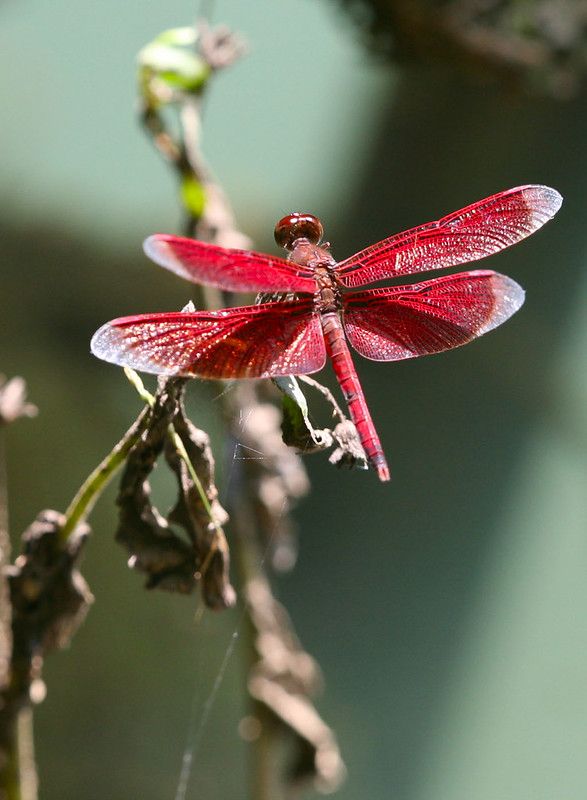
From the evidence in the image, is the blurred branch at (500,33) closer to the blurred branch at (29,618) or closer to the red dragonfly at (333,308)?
the red dragonfly at (333,308)

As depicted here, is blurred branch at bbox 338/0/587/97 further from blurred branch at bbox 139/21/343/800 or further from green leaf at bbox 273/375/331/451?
green leaf at bbox 273/375/331/451

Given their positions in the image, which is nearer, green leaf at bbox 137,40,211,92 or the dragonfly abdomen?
the dragonfly abdomen

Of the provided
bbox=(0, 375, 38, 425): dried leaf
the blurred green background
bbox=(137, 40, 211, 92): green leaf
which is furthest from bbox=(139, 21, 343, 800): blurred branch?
the blurred green background

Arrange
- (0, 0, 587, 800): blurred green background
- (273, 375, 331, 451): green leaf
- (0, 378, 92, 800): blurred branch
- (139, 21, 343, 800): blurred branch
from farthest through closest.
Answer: (0, 0, 587, 800): blurred green background → (139, 21, 343, 800): blurred branch → (0, 378, 92, 800): blurred branch → (273, 375, 331, 451): green leaf

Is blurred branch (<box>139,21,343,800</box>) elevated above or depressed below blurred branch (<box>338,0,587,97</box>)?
below

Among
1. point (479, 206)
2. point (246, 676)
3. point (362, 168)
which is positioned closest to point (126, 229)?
point (362, 168)
